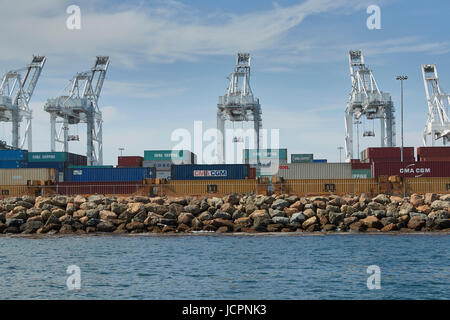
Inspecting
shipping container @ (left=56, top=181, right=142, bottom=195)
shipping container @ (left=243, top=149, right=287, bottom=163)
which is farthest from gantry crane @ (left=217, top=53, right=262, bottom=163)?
shipping container @ (left=56, top=181, right=142, bottom=195)

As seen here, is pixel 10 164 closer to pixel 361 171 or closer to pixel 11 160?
pixel 11 160

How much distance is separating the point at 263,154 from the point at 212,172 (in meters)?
29.4

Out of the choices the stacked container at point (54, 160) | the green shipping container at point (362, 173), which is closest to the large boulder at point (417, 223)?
the green shipping container at point (362, 173)

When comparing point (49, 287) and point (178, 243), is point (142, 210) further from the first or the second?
point (49, 287)

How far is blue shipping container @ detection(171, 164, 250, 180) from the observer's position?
53719mm

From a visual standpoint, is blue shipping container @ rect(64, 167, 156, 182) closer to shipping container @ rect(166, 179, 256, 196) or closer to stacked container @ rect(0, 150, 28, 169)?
shipping container @ rect(166, 179, 256, 196)

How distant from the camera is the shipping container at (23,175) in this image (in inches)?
2297

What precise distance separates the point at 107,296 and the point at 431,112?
10016cm

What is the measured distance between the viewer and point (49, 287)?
18703mm

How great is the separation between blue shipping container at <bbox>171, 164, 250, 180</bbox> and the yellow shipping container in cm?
1577

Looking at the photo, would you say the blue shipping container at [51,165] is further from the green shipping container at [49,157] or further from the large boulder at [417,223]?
the large boulder at [417,223]

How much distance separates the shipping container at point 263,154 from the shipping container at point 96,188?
3215cm

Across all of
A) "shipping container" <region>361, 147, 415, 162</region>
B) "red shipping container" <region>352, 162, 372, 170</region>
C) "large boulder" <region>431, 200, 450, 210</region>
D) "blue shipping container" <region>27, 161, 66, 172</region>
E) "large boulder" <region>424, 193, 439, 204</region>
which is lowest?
"large boulder" <region>431, 200, 450, 210</region>
